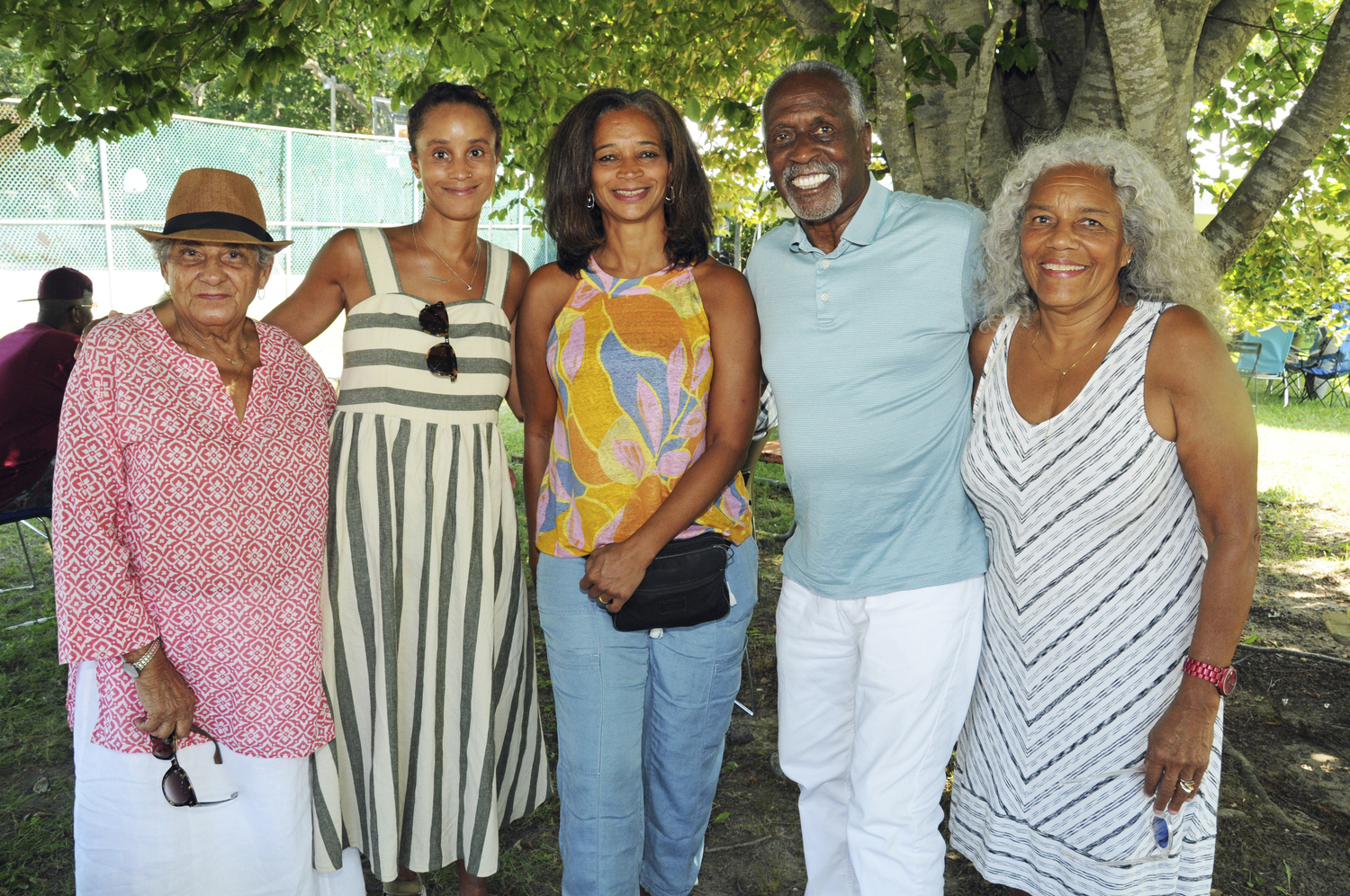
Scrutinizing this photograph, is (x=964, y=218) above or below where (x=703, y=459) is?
above

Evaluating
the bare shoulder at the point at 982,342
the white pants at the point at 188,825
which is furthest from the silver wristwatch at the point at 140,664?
the bare shoulder at the point at 982,342

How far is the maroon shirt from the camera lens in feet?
15.3

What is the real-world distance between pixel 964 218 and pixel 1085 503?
0.79 metres

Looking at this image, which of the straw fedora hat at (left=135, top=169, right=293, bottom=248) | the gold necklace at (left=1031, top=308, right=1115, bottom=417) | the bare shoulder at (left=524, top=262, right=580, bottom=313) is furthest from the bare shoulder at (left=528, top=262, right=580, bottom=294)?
the gold necklace at (left=1031, top=308, right=1115, bottom=417)

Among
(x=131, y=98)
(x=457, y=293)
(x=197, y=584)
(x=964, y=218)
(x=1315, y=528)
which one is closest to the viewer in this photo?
(x=197, y=584)

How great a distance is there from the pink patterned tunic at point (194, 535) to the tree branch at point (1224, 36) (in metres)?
3.34

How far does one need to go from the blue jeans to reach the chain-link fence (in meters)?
11.4

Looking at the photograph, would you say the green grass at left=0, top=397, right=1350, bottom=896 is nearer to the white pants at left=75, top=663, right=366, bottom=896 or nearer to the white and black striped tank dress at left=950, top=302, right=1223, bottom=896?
the white pants at left=75, top=663, right=366, bottom=896

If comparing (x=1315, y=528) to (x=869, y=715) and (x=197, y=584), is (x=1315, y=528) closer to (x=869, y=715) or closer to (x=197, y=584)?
(x=869, y=715)

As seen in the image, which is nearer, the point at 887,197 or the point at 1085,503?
the point at 1085,503

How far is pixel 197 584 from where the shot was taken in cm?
227

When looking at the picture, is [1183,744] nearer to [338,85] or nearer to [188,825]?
[188,825]

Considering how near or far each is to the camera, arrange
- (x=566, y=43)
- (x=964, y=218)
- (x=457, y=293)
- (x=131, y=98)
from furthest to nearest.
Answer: (x=566, y=43) → (x=131, y=98) → (x=457, y=293) → (x=964, y=218)

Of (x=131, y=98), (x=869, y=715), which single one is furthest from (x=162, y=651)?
(x=131, y=98)
